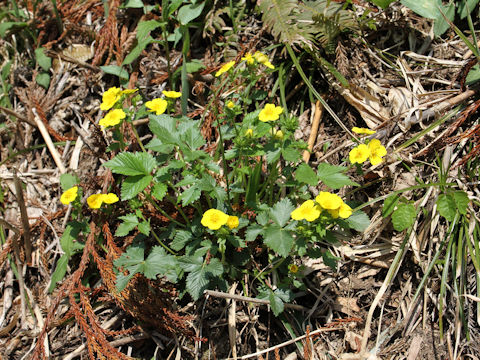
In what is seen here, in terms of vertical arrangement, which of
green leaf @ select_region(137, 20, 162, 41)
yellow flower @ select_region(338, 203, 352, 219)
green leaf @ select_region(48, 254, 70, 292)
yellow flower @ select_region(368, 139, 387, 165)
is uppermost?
green leaf @ select_region(137, 20, 162, 41)

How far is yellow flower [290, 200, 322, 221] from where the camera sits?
1575mm

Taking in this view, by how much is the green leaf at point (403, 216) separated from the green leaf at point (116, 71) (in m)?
1.99

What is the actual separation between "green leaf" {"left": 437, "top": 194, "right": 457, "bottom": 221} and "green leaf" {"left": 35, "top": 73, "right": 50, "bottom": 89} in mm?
2754

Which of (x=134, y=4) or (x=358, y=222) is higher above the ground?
(x=134, y=4)

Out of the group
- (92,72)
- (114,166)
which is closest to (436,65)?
(114,166)

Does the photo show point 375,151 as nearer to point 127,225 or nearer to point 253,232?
point 253,232

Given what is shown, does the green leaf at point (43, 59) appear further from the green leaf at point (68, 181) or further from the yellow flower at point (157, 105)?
the yellow flower at point (157, 105)

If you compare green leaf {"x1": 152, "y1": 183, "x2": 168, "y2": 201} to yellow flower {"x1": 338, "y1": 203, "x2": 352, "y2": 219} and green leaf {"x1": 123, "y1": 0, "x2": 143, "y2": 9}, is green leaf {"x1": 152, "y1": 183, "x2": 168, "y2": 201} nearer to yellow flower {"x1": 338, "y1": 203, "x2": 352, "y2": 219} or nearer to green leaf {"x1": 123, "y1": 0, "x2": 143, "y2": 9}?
yellow flower {"x1": 338, "y1": 203, "x2": 352, "y2": 219}

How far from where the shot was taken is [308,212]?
1.60 metres

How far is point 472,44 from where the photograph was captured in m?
2.31

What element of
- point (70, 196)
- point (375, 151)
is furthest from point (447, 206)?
point (70, 196)

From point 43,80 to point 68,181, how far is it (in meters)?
1.01

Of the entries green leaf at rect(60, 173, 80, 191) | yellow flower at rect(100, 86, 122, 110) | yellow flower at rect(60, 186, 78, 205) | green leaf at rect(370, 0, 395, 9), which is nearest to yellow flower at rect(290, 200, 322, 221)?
yellow flower at rect(100, 86, 122, 110)

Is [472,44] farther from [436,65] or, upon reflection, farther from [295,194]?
[295,194]
